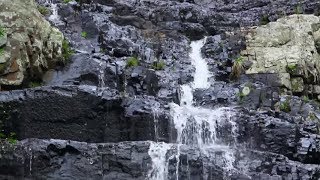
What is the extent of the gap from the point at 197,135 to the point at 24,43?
7312mm

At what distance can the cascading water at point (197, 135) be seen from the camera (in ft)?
47.1

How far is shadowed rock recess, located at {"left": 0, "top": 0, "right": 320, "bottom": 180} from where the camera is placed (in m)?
14.2

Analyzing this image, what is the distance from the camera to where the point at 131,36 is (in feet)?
79.4

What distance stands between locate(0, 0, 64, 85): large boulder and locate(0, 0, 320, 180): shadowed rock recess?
49 mm

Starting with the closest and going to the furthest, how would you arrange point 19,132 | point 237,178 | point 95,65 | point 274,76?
point 237,178
point 19,132
point 95,65
point 274,76

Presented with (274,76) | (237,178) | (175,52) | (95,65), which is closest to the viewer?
(237,178)

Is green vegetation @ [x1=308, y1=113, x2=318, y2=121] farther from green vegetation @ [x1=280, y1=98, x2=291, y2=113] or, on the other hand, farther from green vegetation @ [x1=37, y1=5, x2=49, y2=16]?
green vegetation @ [x1=37, y1=5, x2=49, y2=16]

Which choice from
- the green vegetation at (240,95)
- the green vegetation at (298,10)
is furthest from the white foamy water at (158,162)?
the green vegetation at (298,10)

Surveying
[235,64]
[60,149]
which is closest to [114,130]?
[60,149]

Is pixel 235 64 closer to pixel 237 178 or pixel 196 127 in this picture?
pixel 196 127

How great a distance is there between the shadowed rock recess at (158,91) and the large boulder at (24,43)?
49 millimetres

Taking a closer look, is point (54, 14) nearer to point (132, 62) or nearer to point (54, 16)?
point (54, 16)

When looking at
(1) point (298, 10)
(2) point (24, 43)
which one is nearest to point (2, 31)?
(2) point (24, 43)

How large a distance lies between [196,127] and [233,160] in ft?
8.96
